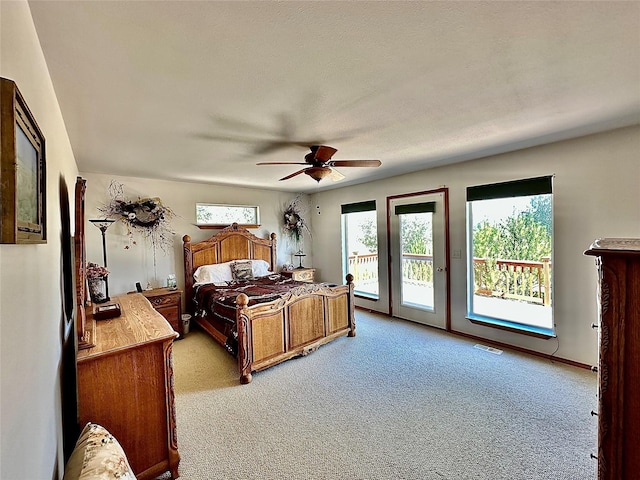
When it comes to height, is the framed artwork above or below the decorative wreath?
below

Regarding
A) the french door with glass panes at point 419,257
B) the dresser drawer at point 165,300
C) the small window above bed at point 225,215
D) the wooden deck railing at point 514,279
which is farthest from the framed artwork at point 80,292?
the wooden deck railing at point 514,279

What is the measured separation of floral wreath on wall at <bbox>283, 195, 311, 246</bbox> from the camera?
607 cm

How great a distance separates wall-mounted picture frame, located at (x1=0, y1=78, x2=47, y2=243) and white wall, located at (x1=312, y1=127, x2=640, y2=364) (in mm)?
4133

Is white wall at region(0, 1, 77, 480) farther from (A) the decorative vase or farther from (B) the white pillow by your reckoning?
(B) the white pillow

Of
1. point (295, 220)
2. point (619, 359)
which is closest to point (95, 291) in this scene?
point (295, 220)

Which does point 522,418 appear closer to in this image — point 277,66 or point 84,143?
point 277,66

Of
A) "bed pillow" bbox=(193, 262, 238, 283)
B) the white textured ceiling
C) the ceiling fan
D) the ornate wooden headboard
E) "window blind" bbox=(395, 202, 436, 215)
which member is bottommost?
"bed pillow" bbox=(193, 262, 238, 283)

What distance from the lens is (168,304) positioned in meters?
4.13

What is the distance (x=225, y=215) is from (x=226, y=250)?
2.27 feet

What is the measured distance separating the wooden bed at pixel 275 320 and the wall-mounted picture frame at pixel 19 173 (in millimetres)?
2106

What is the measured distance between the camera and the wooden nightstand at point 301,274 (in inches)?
216

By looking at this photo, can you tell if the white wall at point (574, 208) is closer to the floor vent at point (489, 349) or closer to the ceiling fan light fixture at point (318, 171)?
the floor vent at point (489, 349)

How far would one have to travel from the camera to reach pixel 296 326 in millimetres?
3469

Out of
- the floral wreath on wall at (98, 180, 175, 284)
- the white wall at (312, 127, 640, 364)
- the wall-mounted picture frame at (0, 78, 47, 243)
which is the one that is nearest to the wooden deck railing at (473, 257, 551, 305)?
the white wall at (312, 127, 640, 364)
